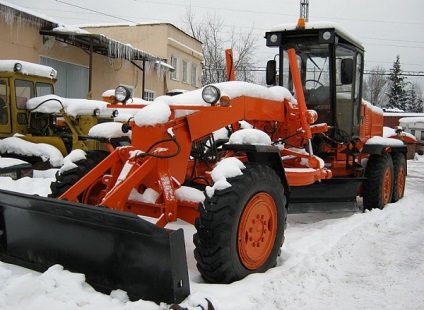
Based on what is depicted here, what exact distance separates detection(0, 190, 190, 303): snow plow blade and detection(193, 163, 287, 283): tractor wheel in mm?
389

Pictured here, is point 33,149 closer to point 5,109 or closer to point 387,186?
point 5,109

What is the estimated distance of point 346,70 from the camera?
609 centimetres

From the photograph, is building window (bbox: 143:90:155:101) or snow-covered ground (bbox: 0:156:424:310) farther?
building window (bbox: 143:90:155:101)

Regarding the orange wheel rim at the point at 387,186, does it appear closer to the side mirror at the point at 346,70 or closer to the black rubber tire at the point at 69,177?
the side mirror at the point at 346,70

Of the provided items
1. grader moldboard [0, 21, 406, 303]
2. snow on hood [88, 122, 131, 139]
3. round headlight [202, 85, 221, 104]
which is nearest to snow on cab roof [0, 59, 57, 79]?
snow on hood [88, 122, 131, 139]

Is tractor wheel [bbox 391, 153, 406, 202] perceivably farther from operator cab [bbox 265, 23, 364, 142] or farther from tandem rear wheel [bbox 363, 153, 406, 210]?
operator cab [bbox 265, 23, 364, 142]

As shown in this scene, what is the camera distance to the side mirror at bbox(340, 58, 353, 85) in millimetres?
6066

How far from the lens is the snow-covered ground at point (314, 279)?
9.95ft

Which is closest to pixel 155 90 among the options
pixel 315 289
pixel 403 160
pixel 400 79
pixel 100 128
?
pixel 403 160

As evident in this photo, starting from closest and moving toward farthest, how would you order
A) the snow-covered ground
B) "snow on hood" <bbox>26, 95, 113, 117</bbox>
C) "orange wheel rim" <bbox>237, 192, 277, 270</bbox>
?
the snow-covered ground < "orange wheel rim" <bbox>237, 192, 277, 270</bbox> < "snow on hood" <bbox>26, 95, 113, 117</bbox>

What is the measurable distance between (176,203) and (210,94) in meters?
1.07

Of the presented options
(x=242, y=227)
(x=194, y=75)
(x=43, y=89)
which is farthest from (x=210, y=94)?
(x=194, y=75)

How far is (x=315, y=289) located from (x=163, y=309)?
1480 mm

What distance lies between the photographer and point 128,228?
3.15 m
